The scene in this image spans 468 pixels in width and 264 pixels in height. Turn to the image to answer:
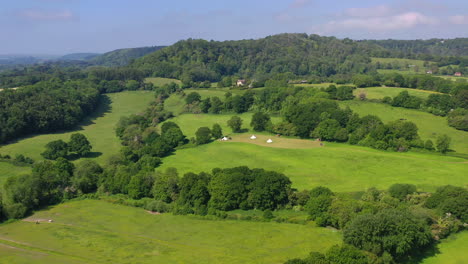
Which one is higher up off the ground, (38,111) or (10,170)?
(38,111)

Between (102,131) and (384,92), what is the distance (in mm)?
78371

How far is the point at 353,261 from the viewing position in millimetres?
26984

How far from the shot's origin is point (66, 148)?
228 feet

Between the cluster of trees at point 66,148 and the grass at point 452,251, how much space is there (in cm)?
6114

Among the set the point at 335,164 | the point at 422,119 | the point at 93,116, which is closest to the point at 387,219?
the point at 335,164

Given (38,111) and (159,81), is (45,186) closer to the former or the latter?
(38,111)

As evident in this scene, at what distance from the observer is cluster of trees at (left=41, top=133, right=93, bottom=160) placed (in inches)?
2665

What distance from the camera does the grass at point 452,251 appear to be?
31406mm

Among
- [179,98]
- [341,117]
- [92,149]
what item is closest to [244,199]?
[341,117]

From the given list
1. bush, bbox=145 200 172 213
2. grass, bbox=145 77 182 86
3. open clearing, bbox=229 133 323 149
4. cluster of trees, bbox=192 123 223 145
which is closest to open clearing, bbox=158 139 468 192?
cluster of trees, bbox=192 123 223 145

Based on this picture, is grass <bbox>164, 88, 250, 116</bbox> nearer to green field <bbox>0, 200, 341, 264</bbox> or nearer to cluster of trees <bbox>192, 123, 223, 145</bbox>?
cluster of trees <bbox>192, 123, 223, 145</bbox>

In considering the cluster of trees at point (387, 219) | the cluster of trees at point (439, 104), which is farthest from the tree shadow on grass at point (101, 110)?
the cluster of trees at point (439, 104)

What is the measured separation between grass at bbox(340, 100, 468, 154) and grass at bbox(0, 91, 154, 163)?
58.5 m

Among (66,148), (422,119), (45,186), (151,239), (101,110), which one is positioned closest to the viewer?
(151,239)
